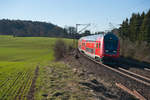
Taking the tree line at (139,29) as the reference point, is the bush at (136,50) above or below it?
below

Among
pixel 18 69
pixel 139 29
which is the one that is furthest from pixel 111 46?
pixel 139 29

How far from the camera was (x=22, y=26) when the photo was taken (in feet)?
520

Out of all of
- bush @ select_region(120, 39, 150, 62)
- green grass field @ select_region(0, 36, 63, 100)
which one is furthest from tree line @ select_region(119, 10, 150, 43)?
green grass field @ select_region(0, 36, 63, 100)

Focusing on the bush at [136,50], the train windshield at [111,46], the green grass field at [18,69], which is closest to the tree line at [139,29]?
the bush at [136,50]

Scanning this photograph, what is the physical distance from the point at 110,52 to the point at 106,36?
1906 millimetres

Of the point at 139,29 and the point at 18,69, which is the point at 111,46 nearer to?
the point at 18,69

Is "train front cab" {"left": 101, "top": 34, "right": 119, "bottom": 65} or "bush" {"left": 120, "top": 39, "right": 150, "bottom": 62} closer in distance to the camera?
"train front cab" {"left": 101, "top": 34, "right": 119, "bottom": 65}

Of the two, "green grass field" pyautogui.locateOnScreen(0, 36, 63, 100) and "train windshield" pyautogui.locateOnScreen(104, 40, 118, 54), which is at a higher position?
"train windshield" pyautogui.locateOnScreen(104, 40, 118, 54)

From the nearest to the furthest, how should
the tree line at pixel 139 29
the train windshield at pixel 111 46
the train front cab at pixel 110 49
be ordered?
the train front cab at pixel 110 49 < the train windshield at pixel 111 46 < the tree line at pixel 139 29

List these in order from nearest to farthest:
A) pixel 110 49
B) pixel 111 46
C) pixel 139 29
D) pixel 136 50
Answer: pixel 110 49, pixel 111 46, pixel 136 50, pixel 139 29

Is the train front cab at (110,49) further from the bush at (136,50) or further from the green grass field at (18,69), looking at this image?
the bush at (136,50)

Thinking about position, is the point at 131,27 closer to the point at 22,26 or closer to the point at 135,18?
the point at 135,18

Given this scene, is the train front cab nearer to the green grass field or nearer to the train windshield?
the train windshield

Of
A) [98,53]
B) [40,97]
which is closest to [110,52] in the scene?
[98,53]
